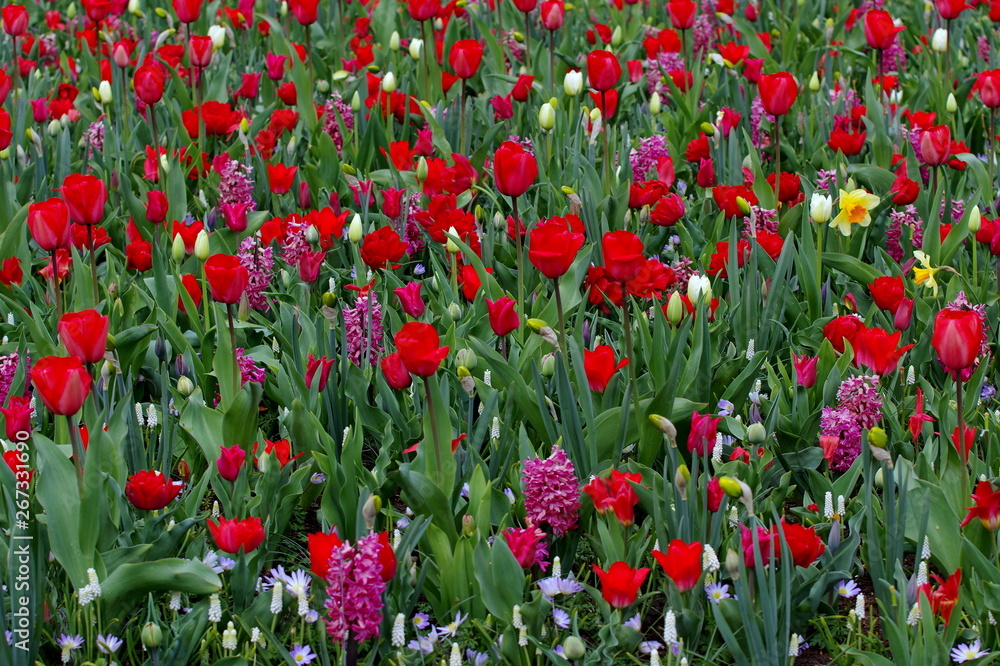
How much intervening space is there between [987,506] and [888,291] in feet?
2.81

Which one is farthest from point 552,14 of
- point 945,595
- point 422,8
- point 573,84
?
point 945,595

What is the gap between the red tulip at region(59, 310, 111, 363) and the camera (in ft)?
6.53

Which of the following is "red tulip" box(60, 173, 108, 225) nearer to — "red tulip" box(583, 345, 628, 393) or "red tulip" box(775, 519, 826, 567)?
"red tulip" box(583, 345, 628, 393)

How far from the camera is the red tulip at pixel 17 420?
205 cm

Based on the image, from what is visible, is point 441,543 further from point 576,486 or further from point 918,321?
point 918,321

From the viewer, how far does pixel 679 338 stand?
231cm

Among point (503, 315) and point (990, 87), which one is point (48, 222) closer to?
point (503, 315)

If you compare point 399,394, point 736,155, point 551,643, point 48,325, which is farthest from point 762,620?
point 736,155

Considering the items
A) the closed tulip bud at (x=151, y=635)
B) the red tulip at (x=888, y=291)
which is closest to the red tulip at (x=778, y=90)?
the red tulip at (x=888, y=291)

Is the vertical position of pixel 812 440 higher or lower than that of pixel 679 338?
lower

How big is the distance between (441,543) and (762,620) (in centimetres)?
57

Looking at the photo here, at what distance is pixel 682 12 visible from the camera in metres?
4.14

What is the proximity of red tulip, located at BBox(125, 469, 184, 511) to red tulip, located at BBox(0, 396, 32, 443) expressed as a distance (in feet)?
0.85

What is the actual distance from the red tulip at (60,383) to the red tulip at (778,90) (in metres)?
2.07
